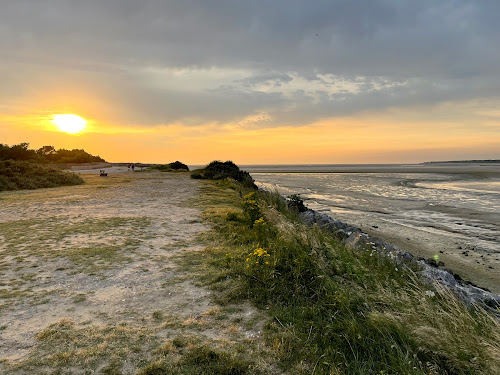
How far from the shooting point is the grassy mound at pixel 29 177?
2417cm

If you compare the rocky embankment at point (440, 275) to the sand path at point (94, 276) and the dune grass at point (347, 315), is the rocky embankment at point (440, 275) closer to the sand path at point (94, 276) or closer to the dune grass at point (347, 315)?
the dune grass at point (347, 315)

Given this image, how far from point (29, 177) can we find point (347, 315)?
3020 centimetres

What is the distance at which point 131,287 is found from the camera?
563 cm

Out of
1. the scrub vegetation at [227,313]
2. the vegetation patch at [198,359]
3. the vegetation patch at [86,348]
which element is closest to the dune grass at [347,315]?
the scrub vegetation at [227,313]

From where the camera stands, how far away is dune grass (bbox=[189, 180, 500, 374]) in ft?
10.6

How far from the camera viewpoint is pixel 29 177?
26.2 m

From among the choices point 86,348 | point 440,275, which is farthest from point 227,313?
point 440,275

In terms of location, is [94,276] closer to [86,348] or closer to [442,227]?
[86,348]

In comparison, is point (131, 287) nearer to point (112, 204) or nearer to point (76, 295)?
point (76, 295)

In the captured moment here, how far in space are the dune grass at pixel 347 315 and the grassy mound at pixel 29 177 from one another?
2449 centimetres

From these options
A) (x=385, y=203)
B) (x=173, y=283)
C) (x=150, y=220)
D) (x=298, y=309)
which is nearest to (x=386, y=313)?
(x=298, y=309)

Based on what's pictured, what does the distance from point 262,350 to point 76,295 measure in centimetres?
356

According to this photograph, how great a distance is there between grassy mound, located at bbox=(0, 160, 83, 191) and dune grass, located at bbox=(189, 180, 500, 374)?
80.3 ft

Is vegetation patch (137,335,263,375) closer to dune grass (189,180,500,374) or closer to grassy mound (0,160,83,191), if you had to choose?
dune grass (189,180,500,374)
